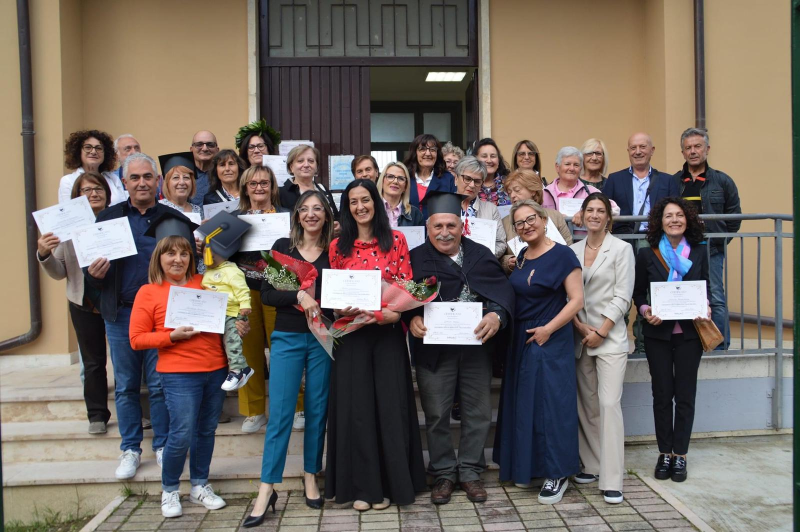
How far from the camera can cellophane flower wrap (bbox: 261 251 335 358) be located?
4.46 metres

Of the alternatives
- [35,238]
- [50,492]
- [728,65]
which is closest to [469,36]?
[728,65]

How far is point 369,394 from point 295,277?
0.89m

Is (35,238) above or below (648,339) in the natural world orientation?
above

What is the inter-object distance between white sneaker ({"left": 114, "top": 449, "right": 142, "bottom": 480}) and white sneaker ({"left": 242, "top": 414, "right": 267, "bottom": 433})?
780mm

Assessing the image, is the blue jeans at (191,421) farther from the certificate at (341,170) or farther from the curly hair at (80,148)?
the certificate at (341,170)

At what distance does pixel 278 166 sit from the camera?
6.08 metres

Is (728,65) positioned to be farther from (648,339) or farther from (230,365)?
(230,365)

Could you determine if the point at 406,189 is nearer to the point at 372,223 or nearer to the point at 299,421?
the point at 372,223

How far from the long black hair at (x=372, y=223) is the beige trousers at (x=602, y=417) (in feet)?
5.55

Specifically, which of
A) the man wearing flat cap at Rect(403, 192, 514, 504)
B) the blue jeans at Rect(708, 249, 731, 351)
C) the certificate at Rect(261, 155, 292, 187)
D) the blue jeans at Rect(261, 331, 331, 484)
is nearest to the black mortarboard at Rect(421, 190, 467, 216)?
the man wearing flat cap at Rect(403, 192, 514, 504)

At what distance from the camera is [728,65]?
809 centimetres

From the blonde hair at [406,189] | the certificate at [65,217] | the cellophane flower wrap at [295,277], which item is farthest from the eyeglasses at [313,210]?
the certificate at [65,217]

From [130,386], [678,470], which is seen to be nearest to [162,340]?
[130,386]

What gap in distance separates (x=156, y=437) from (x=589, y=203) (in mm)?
3501
